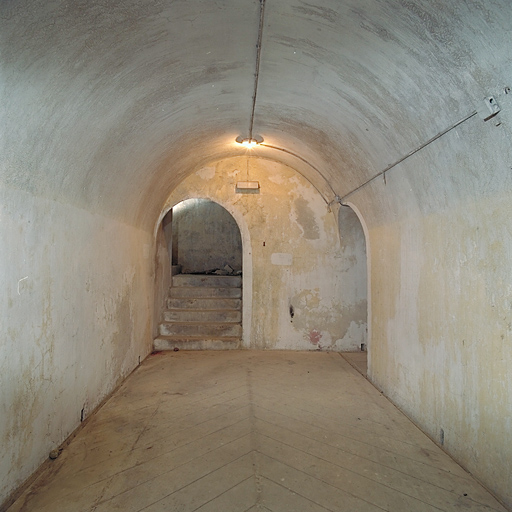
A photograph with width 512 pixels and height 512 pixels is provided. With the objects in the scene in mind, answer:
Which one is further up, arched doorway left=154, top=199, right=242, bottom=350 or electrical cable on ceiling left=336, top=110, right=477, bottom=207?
electrical cable on ceiling left=336, top=110, right=477, bottom=207

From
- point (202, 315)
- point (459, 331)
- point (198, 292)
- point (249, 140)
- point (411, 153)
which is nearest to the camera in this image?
point (459, 331)

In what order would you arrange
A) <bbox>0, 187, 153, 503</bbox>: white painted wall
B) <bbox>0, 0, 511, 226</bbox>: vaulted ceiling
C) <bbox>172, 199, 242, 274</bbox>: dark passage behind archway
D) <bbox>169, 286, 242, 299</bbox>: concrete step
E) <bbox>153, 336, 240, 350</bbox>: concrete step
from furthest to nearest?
<bbox>172, 199, 242, 274</bbox>: dark passage behind archway, <bbox>169, 286, 242, 299</bbox>: concrete step, <bbox>153, 336, 240, 350</bbox>: concrete step, <bbox>0, 187, 153, 503</bbox>: white painted wall, <bbox>0, 0, 511, 226</bbox>: vaulted ceiling

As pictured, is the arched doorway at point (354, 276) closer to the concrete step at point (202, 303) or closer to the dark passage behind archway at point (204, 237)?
the concrete step at point (202, 303)

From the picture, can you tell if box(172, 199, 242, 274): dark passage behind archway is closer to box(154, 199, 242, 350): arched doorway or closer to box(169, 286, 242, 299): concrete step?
box(154, 199, 242, 350): arched doorway

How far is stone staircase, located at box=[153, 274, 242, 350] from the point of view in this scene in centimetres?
561

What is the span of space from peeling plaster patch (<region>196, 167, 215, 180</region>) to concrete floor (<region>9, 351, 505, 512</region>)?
322 cm

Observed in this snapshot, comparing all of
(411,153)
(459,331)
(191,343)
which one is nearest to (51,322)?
(459,331)

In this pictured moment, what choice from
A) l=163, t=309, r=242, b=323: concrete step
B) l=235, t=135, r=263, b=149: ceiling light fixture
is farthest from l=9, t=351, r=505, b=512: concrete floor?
l=235, t=135, r=263, b=149: ceiling light fixture

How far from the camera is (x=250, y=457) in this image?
2.46 m

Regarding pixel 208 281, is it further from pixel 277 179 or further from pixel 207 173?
pixel 277 179

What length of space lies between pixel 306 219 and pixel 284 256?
27.1 inches

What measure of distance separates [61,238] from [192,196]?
336cm

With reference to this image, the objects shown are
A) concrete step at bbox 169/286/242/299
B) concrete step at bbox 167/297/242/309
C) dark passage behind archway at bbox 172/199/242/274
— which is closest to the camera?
concrete step at bbox 167/297/242/309

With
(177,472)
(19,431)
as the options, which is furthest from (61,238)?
(177,472)
